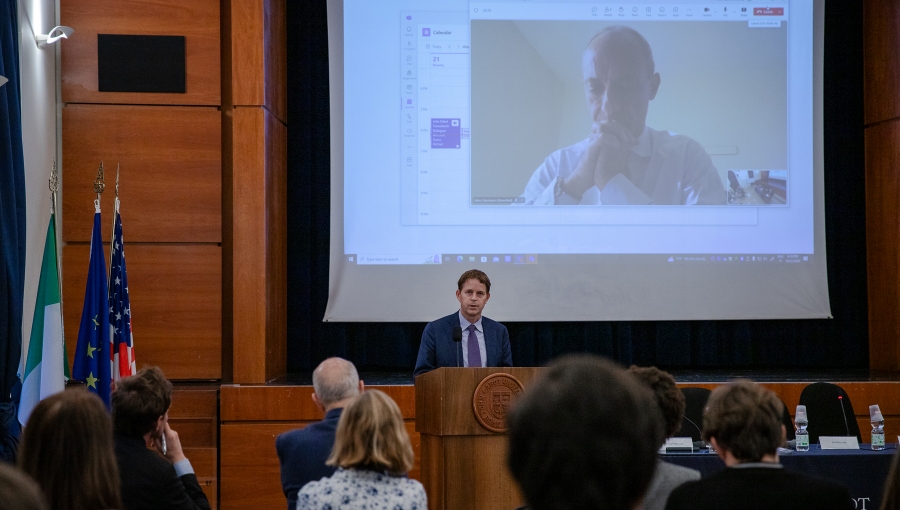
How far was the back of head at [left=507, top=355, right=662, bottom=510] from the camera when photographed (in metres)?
0.89

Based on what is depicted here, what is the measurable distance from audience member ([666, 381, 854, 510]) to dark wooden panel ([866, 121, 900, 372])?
4913 millimetres

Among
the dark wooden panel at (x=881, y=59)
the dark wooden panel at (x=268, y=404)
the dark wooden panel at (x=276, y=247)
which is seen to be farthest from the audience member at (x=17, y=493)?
the dark wooden panel at (x=881, y=59)

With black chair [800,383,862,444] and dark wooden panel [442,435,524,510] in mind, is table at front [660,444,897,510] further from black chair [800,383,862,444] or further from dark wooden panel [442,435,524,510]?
black chair [800,383,862,444]

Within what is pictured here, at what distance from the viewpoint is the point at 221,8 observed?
5.77 meters

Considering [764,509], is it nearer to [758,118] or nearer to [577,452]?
[577,452]

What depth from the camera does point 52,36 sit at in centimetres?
526

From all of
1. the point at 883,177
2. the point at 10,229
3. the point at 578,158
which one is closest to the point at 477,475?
the point at 10,229

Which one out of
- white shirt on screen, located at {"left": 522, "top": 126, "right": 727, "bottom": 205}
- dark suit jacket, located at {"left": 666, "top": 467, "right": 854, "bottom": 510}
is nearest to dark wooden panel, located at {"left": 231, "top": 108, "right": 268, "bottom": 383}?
white shirt on screen, located at {"left": 522, "top": 126, "right": 727, "bottom": 205}

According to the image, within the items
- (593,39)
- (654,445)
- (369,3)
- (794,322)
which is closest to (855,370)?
(794,322)

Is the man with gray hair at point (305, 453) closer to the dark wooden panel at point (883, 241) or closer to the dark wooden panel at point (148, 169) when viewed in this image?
the dark wooden panel at point (148, 169)

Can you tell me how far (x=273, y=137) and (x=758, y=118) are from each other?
3.52 metres

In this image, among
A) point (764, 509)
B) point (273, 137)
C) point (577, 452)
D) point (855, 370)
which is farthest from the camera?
point (855, 370)

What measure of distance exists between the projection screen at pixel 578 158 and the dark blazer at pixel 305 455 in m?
3.29

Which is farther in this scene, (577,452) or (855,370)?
(855,370)
